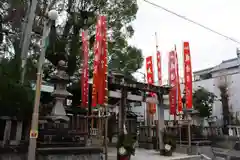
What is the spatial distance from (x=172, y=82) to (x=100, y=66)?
6048 mm

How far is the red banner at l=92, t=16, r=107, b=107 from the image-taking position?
Answer: 8.14 m

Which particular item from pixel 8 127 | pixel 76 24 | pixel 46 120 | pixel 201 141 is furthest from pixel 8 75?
pixel 201 141

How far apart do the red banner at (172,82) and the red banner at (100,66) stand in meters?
5.16

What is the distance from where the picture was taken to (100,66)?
8445mm

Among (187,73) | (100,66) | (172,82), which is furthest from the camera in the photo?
(172,82)

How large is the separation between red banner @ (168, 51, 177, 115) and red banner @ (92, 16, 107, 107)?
203 inches

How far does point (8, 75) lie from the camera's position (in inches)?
270

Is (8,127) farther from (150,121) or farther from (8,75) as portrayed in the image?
(150,121)

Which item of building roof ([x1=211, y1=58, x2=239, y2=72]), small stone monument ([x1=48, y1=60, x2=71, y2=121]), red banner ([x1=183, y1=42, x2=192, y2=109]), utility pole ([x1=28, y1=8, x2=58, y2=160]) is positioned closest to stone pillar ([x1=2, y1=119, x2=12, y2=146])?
utility pole ([x1=28, y1=8, x2=58, y2=160])

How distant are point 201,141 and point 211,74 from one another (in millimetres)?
17326

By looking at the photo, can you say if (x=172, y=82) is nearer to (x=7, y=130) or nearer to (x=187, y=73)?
(x=187, y=73)

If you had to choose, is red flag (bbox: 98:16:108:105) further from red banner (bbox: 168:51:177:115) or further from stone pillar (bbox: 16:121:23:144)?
red banner (bbox: 168:51:177:115)

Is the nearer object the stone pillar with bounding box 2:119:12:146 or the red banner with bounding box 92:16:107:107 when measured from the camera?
the stone pillar with bounding box 2:119:12:146

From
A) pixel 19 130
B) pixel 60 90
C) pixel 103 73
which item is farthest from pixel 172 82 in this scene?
pixel 19 130
